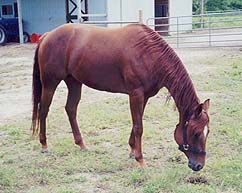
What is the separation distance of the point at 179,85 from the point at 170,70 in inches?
6.3

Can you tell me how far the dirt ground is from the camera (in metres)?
6.05

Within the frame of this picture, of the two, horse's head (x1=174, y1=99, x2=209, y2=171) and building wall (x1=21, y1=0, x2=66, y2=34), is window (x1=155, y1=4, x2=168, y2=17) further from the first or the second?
horse's head (x1=174, y1=99, x2=209, y2=171)

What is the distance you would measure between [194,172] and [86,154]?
3.69 ft

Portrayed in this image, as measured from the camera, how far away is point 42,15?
16.4 meters

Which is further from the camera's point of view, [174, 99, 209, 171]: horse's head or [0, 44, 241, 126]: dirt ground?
[0, 44, 241, 126]: dirt ground

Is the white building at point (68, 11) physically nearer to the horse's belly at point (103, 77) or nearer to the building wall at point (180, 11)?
the building wall at point (180, 11)

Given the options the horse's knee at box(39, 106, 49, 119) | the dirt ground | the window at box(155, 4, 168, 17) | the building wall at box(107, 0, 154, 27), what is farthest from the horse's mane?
the window at box(155, 4, 168, 17)

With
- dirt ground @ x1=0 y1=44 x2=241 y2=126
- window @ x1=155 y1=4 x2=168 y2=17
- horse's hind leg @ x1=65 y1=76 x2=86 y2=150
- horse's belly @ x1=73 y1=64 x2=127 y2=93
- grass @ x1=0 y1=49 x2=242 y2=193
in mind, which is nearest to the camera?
grass @ x1=0 y1=49 x2=242 y2=193

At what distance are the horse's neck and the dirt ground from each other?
2663 millimetres

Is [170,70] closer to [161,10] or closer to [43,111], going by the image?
[43,111]

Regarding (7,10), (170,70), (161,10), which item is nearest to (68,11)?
(7,10)

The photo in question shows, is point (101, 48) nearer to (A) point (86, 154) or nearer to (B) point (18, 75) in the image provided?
(A) point (86, 154)

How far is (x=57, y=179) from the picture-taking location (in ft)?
11.6

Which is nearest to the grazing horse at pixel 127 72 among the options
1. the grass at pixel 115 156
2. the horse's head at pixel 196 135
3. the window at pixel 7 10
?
the horse's head at pixel 196 135
